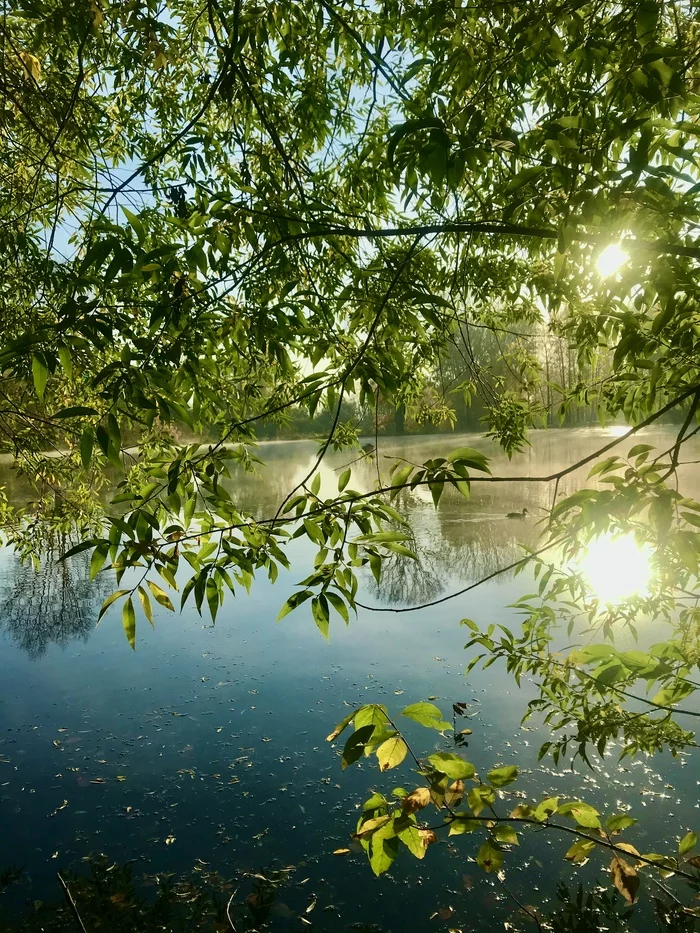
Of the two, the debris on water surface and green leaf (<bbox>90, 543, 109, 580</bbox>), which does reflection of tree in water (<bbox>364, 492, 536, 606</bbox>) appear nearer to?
the debris on water surface

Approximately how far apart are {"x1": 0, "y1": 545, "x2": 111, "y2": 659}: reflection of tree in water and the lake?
3 cm

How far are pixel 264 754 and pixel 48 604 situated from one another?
13.6 ft

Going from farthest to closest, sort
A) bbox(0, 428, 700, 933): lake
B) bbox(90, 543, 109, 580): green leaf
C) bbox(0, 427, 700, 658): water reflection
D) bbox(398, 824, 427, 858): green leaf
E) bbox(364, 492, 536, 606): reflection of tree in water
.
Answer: bbox(364, 492, 536, 606): reflection of tree in water, bbox(0, 427, 700, 658): water reflection, bbox(0, 428, 700, 933): lake, bbox(90, 543, 109, 580): green leaf, bbox(398, 824, 427, 858): green leaf

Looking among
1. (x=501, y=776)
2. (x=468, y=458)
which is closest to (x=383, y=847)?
(x=501, y=776)

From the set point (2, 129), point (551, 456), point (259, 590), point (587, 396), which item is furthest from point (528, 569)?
point (551, 456)

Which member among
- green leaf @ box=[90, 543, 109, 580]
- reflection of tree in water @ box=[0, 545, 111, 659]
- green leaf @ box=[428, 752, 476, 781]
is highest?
green leaf @ box=[90, 543, 109, 580]

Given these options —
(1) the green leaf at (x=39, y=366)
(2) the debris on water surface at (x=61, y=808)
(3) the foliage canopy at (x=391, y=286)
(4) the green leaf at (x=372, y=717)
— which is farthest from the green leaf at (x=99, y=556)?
(2) the debris on water surface at (x=61, y=808)

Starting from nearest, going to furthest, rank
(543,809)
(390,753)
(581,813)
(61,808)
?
1. (390,753)
2. (581,813)
3. (543,809)
4. (61,808)

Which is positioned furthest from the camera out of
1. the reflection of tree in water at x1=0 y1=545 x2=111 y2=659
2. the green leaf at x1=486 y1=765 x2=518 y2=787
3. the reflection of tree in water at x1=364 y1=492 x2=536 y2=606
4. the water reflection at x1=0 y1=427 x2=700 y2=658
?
the reflection of tree in water at x1=364 y1=492 x2=536 y2=606

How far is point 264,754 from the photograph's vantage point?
3.83m

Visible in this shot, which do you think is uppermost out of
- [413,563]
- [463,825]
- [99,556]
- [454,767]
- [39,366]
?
[39,366]

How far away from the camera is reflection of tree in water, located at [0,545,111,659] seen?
593 centimetres

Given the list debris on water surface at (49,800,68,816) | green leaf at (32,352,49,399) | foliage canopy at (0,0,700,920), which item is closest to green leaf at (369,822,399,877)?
foliage canopy at (0,0,700,920)

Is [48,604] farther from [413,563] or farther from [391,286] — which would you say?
[391,286]
